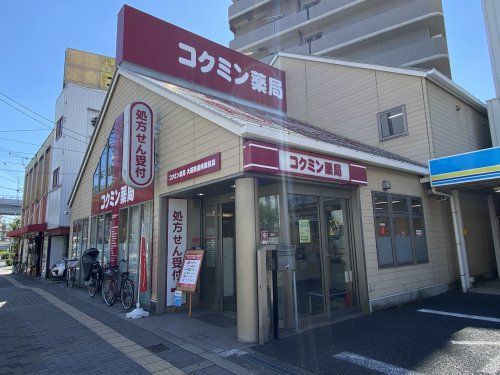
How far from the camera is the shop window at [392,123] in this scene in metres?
10.6

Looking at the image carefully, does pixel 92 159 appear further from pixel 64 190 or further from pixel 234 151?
pixel 234 151

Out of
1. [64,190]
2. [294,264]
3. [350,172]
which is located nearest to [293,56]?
[350,172]

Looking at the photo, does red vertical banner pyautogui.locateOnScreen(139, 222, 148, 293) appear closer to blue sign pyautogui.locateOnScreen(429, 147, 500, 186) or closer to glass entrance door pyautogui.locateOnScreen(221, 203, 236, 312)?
glass entrance door pyautogui.locateOnScreen(221, 203, 236, 312)

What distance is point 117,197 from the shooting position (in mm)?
10758

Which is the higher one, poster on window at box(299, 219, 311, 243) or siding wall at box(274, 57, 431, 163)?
siding wall at box(274, 57, 431, 163)

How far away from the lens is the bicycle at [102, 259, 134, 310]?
27.9ft

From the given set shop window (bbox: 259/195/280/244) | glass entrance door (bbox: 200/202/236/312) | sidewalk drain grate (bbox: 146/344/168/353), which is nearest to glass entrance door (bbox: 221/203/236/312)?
glass entrance door (bbox: 200/202/236/312)

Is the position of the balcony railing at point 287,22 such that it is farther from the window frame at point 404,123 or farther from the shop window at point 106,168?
the shop window at point 106,168

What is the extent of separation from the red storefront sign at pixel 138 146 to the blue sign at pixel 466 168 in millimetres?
7399

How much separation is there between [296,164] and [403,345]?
335 centimetres

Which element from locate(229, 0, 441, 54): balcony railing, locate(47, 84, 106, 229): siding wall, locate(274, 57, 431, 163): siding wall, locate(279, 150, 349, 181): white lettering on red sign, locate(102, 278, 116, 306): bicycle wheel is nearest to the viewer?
locate(279, 150, 349, 181): white lettering on red sign

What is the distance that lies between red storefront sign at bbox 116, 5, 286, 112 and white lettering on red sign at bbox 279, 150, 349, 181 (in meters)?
5.50

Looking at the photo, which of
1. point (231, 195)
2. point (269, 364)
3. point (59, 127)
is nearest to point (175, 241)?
point (231, 195)

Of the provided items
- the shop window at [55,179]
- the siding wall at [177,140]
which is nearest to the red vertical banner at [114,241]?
the siding wall at [177,140]
